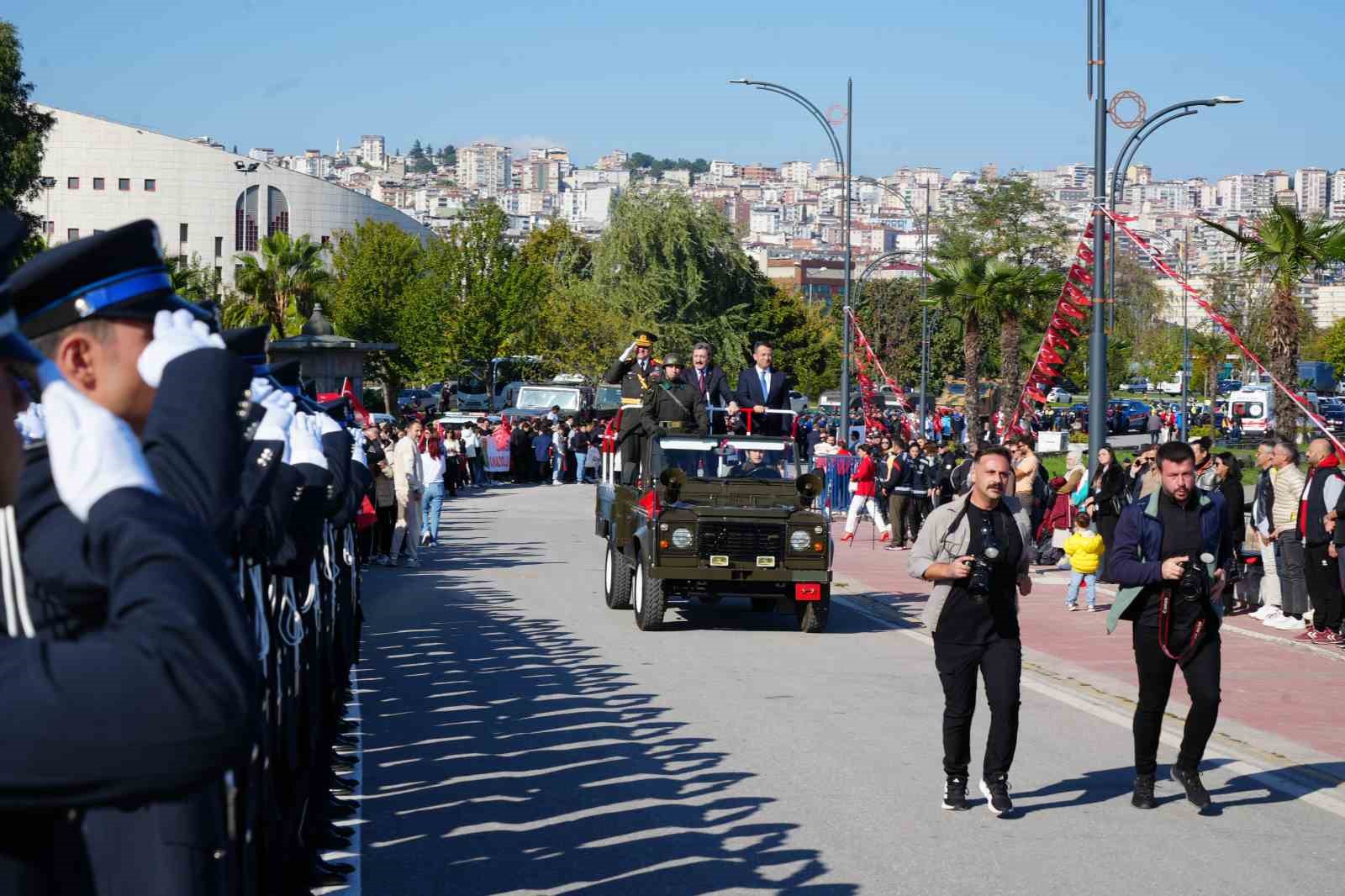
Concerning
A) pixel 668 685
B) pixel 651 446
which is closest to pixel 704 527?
pixel 651 446

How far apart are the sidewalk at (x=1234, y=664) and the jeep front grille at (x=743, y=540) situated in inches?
91.8

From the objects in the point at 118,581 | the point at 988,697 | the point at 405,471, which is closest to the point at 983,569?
the point at 988,697

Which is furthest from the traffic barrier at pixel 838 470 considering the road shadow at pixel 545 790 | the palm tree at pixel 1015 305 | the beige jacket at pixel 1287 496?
the road shadow at pixel 545 790

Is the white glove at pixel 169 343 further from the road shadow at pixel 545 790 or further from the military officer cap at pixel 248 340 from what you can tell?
the road shadow at pixel 545 790

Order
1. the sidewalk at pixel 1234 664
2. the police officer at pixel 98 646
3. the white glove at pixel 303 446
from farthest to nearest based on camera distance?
the sidewalk at pixel 1234 664
the white glove at pixel 303 446
the police officer at pixel 98 646

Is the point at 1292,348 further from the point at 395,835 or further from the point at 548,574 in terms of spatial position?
the point at 395,835

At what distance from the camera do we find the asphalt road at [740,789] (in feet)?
25.0

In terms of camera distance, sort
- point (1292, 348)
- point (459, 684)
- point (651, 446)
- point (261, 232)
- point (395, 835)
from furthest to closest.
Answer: point (261, 232) → point (1292, 348) → point (651, 446) → point (459, 684) → point (395, 835)

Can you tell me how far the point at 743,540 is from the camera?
1667 cm

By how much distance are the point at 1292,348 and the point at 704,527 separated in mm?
16092

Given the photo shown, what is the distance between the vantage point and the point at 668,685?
42.9ft

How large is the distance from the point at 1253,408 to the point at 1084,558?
58.8m

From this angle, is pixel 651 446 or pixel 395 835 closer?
pixel 395 835

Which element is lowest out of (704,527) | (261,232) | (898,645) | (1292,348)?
(898,645)
